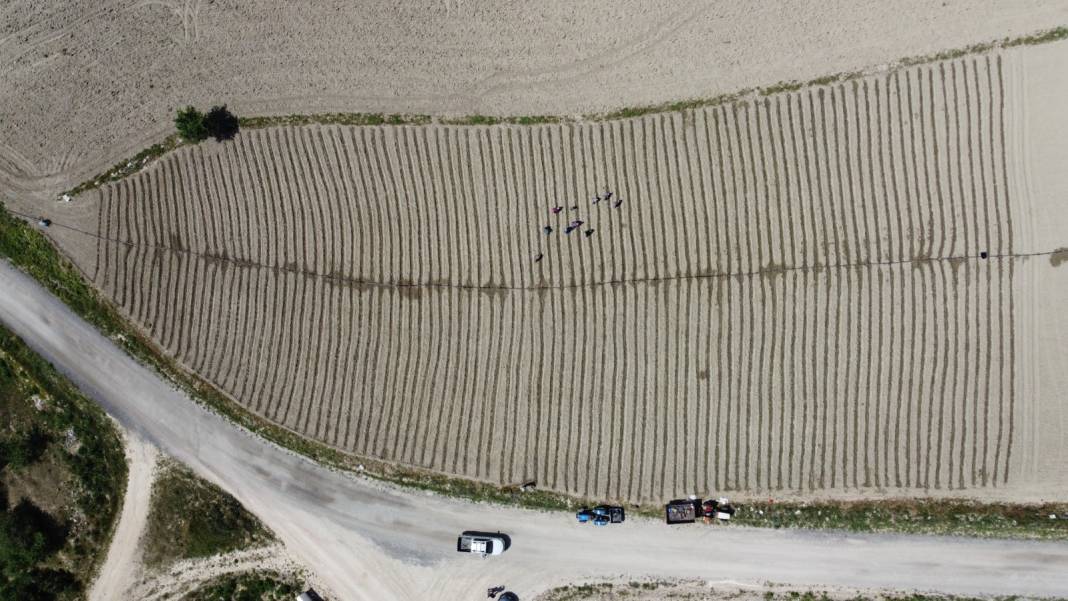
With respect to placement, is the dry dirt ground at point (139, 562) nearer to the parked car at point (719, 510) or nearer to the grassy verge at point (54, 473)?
the grassy verge at point (54, 473)

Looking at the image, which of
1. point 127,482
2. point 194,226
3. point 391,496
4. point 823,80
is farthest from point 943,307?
point 127,482

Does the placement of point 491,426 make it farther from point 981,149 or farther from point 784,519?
point 981,149

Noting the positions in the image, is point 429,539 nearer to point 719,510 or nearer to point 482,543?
point 482,543

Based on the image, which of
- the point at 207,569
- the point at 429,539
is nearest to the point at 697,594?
the point at 429,539

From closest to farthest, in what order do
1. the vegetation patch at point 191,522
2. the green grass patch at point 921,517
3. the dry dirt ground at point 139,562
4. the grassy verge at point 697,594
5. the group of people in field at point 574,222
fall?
the green grass patch at point 921,517
the grassy verge at point 697,594
the group of people in field at point 574,222
the vegetation patch at point 191,522
the dry dirt ground at point 139,562

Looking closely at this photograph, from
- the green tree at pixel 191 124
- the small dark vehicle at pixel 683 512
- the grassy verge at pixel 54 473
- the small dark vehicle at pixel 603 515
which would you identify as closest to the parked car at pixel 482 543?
the small dark vehicle at pixel 603 515
